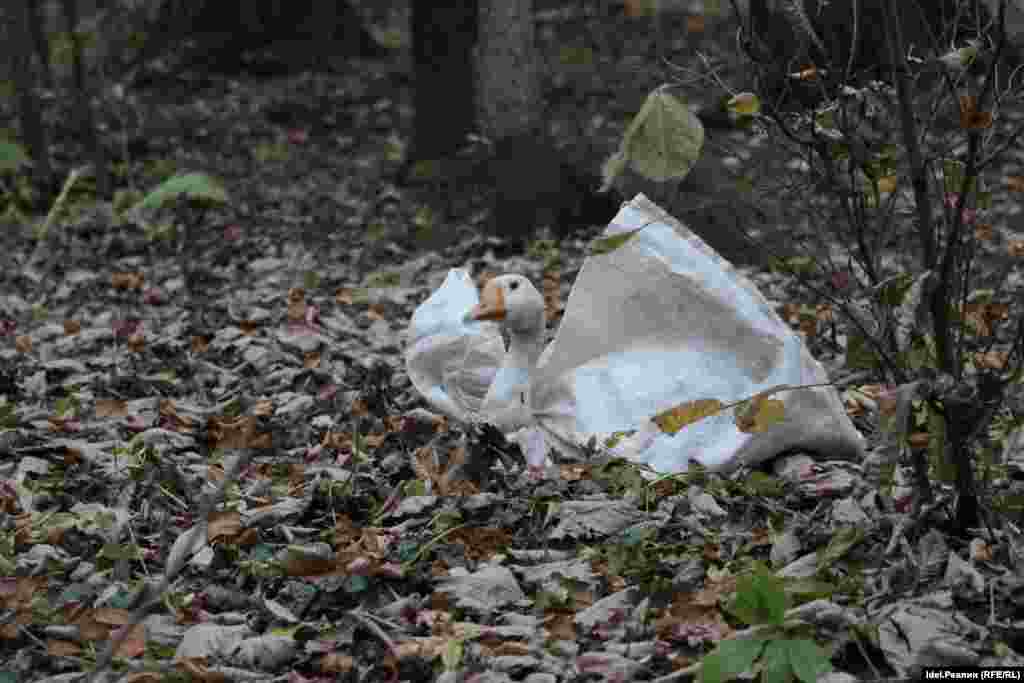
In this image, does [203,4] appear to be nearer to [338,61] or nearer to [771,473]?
[338,61]

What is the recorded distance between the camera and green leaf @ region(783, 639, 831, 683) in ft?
7.72

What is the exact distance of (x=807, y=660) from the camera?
2.38m

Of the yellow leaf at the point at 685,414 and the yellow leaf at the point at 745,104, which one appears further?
the yellow leaf at the point at 685,414

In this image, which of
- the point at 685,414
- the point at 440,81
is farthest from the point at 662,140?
the point at 440,81

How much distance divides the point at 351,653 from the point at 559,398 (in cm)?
125

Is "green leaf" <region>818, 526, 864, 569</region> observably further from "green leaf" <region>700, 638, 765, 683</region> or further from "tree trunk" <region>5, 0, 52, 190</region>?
"tree trunk" <region>5, 0, 52, 190</region>

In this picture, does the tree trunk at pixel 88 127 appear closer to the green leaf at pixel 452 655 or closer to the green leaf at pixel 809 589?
the green leaf at pixel 452 655

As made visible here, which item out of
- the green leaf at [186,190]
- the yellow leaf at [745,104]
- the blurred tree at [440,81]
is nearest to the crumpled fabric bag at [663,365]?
the yellow leaf at [745,104]

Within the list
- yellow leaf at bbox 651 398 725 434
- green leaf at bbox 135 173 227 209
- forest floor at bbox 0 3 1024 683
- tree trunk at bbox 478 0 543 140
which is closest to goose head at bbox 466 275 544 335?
forest floor at bbox 0 3 1024 683

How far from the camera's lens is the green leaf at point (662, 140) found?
2764 millimetres

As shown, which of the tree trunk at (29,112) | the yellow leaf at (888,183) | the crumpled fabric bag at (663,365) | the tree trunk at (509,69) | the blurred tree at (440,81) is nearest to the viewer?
the yellow leaf at (888,183)

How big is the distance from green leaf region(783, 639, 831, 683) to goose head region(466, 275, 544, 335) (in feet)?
4.77

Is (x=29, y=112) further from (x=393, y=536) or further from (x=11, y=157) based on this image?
(x=393, y=536)

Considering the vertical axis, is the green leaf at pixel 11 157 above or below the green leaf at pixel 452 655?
below
